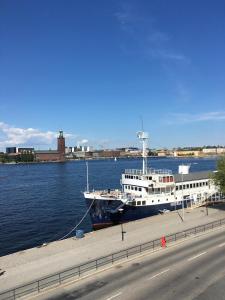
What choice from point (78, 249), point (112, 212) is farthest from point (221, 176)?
point (78, 249)

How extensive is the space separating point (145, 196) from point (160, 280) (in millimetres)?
36474

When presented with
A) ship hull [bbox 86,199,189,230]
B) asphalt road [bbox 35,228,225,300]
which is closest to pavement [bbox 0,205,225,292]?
asphalt road [bbox 35,228,225,300]

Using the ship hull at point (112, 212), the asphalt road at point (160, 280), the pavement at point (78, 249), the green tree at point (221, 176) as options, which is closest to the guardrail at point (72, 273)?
the asphalt road at point (160, 280)

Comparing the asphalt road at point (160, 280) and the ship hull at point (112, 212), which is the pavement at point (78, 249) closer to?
the asphalt road at point (160, 280)

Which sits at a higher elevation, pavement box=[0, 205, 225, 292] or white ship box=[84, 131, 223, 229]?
white ship box=[84, 131, 223, 229]

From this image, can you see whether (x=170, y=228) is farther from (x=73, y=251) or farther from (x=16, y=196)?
(x=16, y=196)

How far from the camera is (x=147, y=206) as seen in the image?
6103cm

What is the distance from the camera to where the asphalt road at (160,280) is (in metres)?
24.3

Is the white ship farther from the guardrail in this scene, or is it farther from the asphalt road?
the asphalt road

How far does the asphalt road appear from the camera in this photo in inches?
956

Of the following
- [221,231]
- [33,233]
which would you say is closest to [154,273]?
[221,231]

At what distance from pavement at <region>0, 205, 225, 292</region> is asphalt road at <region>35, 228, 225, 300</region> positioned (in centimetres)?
522

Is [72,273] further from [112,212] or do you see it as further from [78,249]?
[112,212]

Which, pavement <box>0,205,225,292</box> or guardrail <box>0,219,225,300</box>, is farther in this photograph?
pavement <box>0,205,225,292</box>
